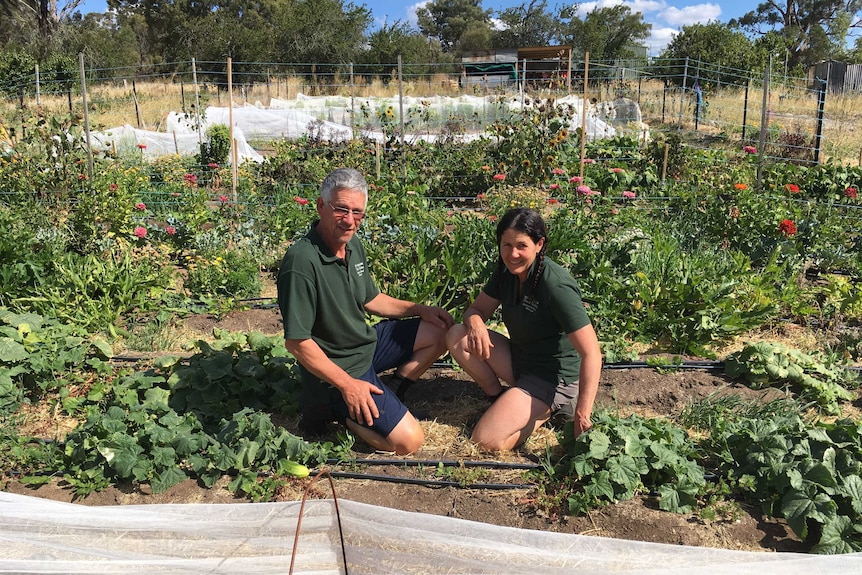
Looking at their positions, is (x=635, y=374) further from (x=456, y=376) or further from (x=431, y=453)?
(x=431, y=453)

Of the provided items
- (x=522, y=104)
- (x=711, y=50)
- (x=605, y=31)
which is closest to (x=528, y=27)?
(x=605, y=31)

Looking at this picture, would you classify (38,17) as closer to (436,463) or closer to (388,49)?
(388,49)

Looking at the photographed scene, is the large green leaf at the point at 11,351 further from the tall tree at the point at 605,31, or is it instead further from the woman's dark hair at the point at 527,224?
the tall tree at the point at 605,31

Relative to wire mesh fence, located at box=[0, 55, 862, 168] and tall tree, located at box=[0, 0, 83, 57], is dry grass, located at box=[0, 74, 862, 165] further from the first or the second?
tall tree, located at box=[0, 0, 83, 57]

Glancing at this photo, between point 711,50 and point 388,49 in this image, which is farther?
point 388,49

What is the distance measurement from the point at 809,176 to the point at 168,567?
8.69 m

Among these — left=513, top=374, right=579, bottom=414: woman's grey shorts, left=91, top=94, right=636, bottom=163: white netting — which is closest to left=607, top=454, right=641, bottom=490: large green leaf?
left=513, top=374, right=579, bottom=414: woman's grey shorts

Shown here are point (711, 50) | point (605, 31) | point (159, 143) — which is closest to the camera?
point (159, 143)

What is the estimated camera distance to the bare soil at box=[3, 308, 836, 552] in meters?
2.68

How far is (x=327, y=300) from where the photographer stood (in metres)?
3.17

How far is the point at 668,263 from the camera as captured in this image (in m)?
4.68

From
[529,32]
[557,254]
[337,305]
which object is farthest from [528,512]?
[529,32]

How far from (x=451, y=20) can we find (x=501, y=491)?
213 ft

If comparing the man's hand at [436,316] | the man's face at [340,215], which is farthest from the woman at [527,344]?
the man's face at [340,215]
